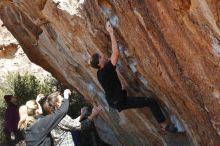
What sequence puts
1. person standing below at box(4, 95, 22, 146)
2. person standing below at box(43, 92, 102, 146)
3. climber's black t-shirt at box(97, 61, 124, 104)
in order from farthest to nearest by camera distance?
person standing below at box(4, 95, 22, 146) < person standing below at box(43, 92, 102, 146) < climber's black t-shirt at box(97, 61, 124, 104)

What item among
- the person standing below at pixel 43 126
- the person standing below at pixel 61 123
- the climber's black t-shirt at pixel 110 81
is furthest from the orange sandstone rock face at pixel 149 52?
the person standing below at pixel 43 126

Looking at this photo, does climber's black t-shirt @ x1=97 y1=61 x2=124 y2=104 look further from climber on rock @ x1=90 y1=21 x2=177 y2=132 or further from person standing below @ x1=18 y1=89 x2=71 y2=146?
person standing below @ x1=18 y1=89 x2=71 y2=146

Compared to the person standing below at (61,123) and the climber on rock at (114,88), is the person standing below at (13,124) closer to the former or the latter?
the person standing below at (61,123)

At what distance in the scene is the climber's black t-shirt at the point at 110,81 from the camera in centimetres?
810

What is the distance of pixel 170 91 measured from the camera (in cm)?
835

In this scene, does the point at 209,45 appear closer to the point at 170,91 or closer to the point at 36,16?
the point at 170,91

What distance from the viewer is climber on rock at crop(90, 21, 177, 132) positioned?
812cm

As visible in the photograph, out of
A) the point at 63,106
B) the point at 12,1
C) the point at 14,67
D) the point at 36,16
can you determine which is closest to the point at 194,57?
the point at 63,106

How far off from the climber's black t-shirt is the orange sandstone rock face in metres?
0.59

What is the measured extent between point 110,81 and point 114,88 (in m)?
0.17

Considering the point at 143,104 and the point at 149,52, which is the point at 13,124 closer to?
the point at 143,104

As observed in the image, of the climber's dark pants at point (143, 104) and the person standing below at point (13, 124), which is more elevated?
the climber's dark pants at point (143, 104)

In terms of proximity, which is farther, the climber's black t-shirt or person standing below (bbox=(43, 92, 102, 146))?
person standing below (bbox=(43, 92, 102, 146))

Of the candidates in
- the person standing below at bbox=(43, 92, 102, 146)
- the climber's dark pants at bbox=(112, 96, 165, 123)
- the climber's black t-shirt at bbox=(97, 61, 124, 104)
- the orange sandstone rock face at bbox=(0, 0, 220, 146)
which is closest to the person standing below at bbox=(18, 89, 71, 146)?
the person standing below at bbox=(43, 92, 102, 146)
